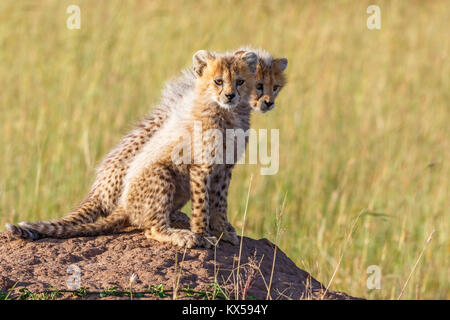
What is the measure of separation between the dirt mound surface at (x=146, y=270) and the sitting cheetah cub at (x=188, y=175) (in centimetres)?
8

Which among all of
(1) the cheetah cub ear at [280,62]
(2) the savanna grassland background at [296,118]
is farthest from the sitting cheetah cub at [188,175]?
(2) the savanna grassland background at [296,118]

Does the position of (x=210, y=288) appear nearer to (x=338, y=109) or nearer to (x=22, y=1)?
(x=338, y=109)

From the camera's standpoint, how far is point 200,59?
4.55m

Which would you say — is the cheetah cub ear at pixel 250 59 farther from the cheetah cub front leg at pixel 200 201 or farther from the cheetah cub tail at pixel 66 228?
the cheetah cub tail at pixel 66 228

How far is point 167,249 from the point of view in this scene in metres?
4.25

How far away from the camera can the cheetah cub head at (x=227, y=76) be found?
4.39 m

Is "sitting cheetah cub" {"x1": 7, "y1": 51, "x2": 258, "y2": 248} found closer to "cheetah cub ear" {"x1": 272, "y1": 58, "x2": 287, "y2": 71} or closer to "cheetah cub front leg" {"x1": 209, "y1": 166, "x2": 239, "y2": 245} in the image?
"cheetah cub front leg" {"x1": 209, "y1": 166, "x2": 239, "y2": 245}

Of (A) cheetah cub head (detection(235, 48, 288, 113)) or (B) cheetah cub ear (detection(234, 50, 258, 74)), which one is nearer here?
(B) cheetah cub ear (detection(234, 50, 258, 74))

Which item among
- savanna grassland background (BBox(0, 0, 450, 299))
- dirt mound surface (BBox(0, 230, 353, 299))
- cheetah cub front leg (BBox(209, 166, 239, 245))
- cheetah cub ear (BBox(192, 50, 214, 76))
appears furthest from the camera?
savanna grassland background (BBox(0, 0, 450, 299))

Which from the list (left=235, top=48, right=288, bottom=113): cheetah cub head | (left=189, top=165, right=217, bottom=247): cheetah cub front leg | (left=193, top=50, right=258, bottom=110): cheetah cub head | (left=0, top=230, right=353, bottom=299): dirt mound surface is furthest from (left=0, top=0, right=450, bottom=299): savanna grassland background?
(left=193, top=50, right=258, bottom=110): cheetah cub head

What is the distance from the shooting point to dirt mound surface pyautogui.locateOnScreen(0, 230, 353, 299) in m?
3.67

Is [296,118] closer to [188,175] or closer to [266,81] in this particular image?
[266,81]

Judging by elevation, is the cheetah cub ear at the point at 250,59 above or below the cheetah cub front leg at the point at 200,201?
above
